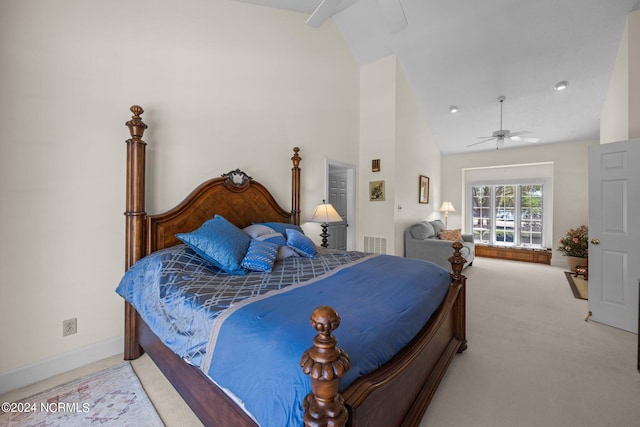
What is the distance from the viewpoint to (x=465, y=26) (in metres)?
3.60

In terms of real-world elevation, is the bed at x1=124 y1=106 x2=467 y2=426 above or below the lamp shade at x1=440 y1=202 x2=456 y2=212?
below

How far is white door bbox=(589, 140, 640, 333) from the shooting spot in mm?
2553

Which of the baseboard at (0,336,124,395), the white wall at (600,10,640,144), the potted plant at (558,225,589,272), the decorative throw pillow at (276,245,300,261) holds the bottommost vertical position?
the baseboard at (0,336,124,395)

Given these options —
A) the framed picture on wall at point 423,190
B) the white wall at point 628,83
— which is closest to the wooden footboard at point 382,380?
the white wall at point 628,83

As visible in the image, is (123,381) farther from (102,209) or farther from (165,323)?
(102,209)

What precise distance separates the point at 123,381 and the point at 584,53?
621cm

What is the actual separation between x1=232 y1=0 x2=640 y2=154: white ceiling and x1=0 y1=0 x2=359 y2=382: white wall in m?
1.07

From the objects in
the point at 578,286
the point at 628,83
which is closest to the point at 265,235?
the point at 628,83

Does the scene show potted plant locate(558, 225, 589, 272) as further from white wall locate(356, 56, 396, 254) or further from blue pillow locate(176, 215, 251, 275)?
blue pillow locate(176, 215, 251, 275)

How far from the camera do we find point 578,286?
4055mm

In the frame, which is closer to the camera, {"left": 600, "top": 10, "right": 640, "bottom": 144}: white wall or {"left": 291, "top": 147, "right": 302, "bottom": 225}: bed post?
{"left": 600, "top": 10, "right": 640, "bottom": 144}: white wall

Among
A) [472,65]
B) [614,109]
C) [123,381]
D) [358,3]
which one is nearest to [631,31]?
[614,109]

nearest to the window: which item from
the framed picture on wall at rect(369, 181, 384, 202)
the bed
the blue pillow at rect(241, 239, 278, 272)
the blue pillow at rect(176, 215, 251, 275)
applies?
the framed picture on wall at rect(369, 181, 384, 202)

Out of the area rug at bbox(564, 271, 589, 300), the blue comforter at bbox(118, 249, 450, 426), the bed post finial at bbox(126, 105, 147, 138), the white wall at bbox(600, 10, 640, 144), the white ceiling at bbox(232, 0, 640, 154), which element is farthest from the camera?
the area rug at bbox(564, 271, 589, 300)
